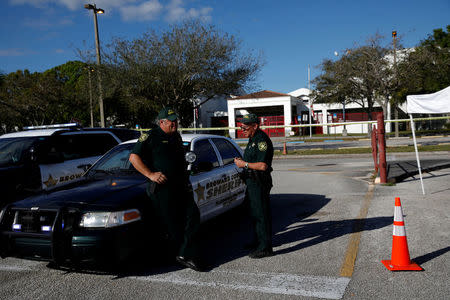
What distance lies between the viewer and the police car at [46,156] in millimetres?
5770

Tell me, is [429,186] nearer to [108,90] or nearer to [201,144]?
[201,144]

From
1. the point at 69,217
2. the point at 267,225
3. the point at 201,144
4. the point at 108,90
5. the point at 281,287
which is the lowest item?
the point at 281,287

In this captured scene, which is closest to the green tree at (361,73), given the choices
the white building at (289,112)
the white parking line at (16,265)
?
the white building at (289,112)

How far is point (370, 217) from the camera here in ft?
21.2

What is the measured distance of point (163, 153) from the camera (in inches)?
169

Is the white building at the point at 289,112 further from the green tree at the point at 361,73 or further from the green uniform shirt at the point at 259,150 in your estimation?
the green uniform shirt at the point at 259,150

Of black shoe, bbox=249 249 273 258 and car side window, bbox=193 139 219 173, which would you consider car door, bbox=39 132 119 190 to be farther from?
black shoe, bbox=249 249 273 258

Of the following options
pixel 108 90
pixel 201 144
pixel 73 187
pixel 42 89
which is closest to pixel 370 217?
pixel 201 144

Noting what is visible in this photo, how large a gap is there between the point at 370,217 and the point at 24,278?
4985 mm

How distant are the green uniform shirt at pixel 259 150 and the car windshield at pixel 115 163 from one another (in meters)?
1.55

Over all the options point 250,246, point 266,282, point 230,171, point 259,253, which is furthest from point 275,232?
point 266,282

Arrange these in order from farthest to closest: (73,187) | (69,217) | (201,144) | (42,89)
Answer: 1. (42,89)
2. (201,144)
3. (73,187)
4. (69,217)

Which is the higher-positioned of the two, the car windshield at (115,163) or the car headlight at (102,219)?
the car windshield at (115,163)

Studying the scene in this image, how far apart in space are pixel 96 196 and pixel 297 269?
2.27m
